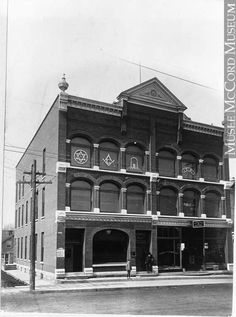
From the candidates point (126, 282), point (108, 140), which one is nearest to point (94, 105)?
point (108, 140)

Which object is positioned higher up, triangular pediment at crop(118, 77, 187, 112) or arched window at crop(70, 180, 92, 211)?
triangular pediment at crop(118, 77, 187, 112)

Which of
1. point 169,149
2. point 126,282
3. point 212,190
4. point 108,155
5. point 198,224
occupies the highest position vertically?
point 169,149

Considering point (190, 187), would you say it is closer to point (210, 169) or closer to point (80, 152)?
point (210, 169)

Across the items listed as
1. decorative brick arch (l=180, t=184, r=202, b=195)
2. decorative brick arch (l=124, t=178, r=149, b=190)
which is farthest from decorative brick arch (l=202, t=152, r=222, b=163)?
decorative brick arch (l=124, t=178, r=149, b=190)

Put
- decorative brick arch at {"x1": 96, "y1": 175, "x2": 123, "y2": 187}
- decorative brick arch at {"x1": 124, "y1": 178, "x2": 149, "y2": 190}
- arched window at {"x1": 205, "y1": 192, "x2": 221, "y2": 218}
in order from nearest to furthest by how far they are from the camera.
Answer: decorative brick arch at {"x1": 96, "y1": 175, "x2": 123, "y2": 187}, decorative brick arch at {"x1": 124, "y1": 178, "x2": 149, "y2": 190}, arched window at {"x1": 205, "y1": 192, "x2": 221, "y2": 218}

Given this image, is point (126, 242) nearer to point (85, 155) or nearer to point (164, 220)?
point (164, 220)

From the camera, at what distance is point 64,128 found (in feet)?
85.7

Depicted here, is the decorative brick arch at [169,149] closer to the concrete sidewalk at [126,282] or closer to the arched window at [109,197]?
the arched window at [109,197]

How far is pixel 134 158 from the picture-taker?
28297mm

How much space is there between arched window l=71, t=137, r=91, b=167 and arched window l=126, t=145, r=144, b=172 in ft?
9.29

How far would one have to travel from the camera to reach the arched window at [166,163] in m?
28.8

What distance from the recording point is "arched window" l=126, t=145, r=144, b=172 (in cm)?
2806

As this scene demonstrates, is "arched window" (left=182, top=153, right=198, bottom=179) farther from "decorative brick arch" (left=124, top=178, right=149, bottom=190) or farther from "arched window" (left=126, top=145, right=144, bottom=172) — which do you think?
"arched window" (left=126, top=145, right=144, bottom=172)

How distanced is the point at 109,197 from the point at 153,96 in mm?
7319
